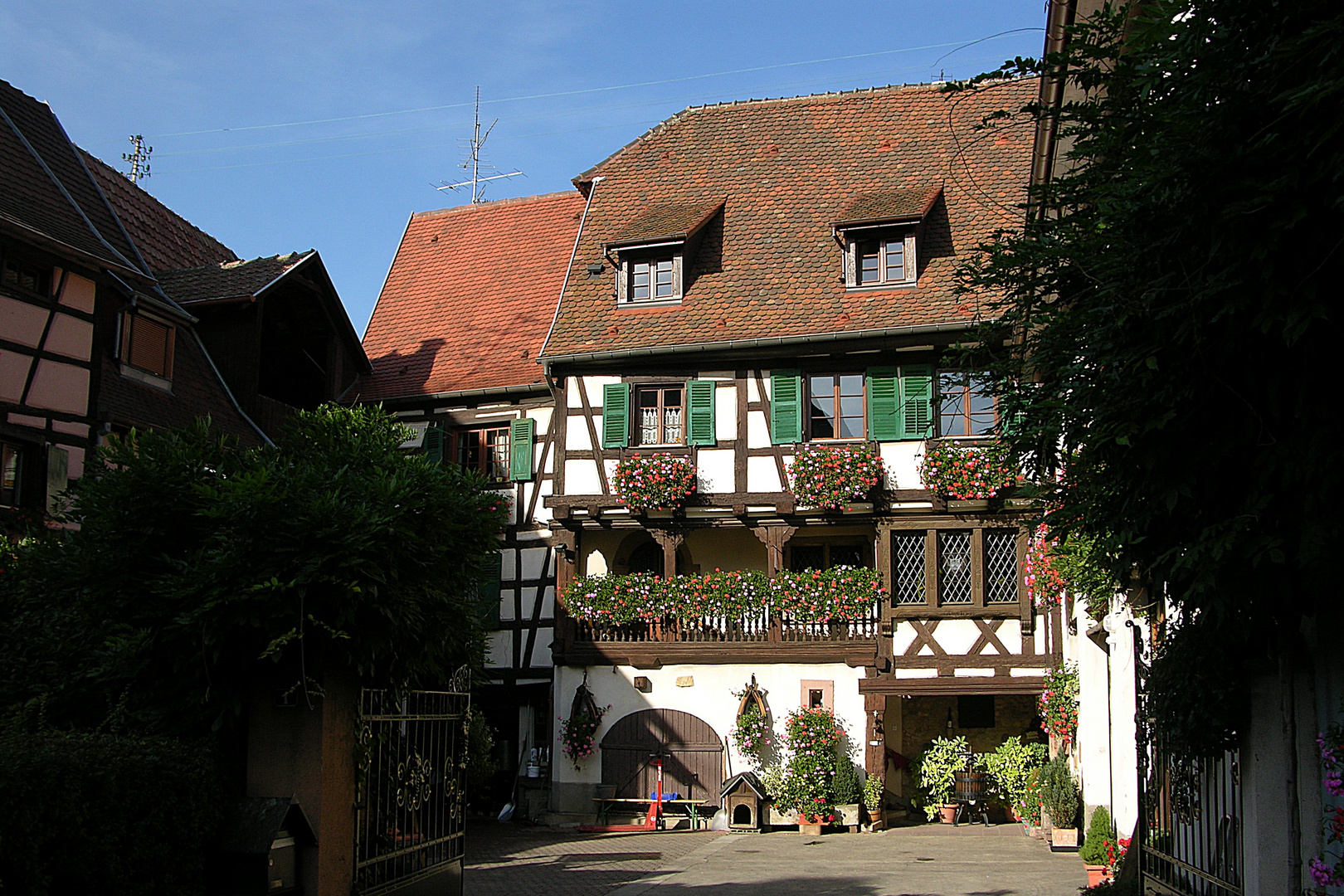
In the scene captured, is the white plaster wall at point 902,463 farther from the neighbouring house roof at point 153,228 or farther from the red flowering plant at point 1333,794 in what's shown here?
the red flowering plant at point 1333,794

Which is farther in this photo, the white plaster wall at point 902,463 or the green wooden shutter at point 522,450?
the green wooden shutter at point 522,450

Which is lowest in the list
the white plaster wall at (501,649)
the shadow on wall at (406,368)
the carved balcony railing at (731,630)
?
the white plaster wall at (501,649)

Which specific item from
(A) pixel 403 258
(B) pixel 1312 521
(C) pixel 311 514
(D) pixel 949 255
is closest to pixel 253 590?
(C) pixel 311 514

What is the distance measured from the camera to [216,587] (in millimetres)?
7684

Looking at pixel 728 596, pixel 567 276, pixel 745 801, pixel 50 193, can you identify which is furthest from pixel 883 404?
pixel 50 193

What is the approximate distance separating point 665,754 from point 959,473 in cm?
636

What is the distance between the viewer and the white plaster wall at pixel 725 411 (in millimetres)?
20391

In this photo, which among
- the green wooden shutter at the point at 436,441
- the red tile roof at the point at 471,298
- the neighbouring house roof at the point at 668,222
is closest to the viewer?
the neighbouring house roof at the point at 668,222

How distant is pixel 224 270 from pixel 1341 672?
18.8 metres

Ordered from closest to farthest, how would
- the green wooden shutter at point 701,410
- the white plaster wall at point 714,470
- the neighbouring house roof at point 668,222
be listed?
the white plaster wall at point 714,470, the green wooden shutter at point 701,410, the neighbouring house roof at point 668,222

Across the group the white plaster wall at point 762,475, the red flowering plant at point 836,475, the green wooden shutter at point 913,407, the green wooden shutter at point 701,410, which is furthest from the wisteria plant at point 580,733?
the green wooden shutter at point 913,407

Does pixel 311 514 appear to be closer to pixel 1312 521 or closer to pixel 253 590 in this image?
pixel 253 590

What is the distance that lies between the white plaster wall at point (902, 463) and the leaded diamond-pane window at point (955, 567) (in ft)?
3.03

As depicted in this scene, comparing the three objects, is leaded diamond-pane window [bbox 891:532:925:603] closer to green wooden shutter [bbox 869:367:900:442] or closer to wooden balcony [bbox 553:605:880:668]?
wooden balcony [bbox 553:605:880:668]
